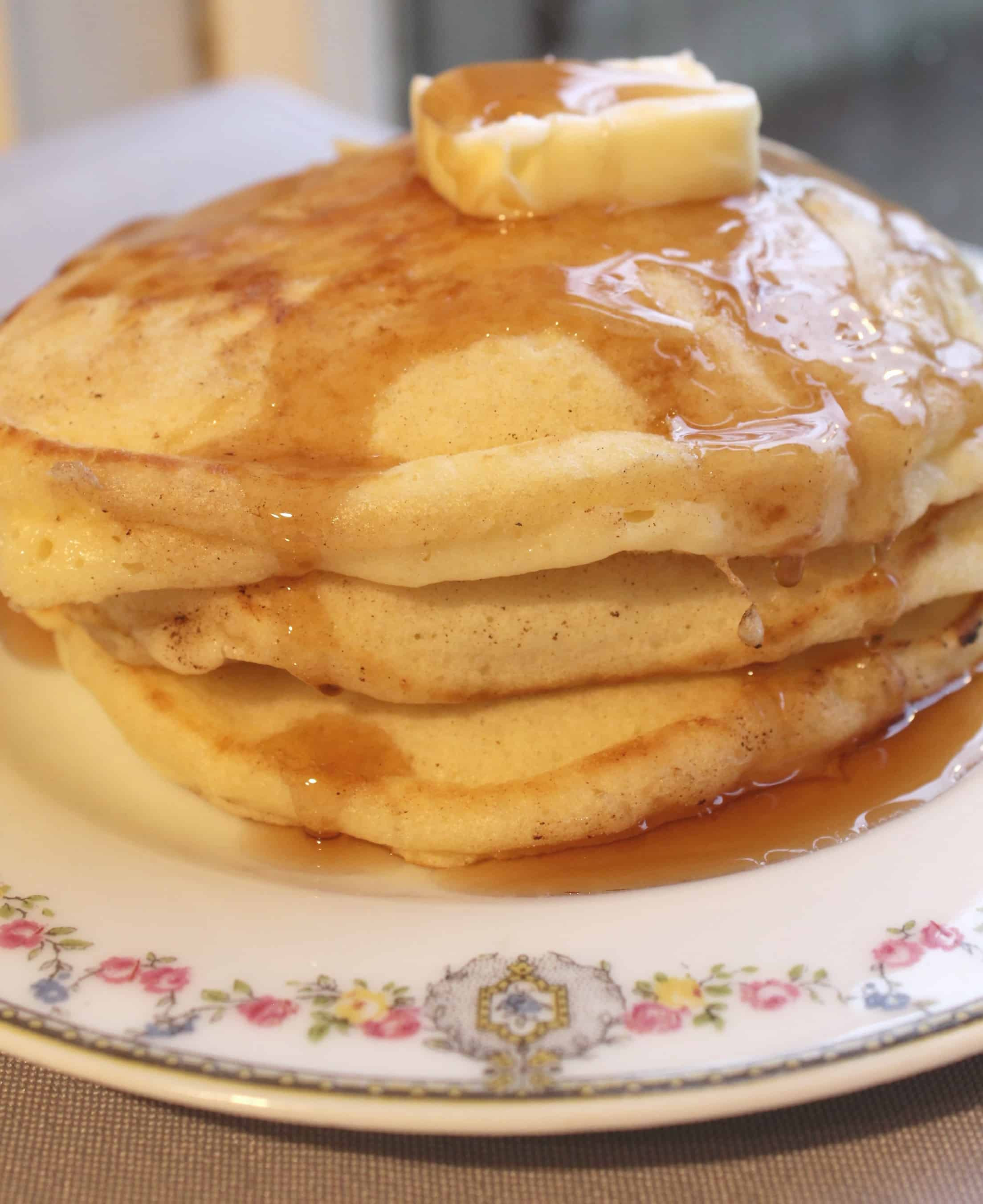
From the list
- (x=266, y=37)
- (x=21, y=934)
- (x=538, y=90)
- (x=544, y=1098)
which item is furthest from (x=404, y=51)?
(x=544, y=1098)

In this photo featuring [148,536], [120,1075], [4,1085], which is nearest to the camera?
[120,1075]

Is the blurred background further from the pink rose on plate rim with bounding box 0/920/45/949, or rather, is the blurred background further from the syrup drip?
the pink rose on plate rim with bounding box 0/920/45/949

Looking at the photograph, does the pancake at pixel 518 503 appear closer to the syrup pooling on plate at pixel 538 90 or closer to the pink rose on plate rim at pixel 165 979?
the syrup pooling on plate at pixel 538 90

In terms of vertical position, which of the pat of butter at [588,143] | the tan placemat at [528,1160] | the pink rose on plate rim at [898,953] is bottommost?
the tan placemat at [528,1160]

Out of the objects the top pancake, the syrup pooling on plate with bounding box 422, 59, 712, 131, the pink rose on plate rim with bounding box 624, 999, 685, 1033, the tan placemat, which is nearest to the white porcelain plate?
the pink rose on plate rim with bounding box 624, 999, 685, 1033

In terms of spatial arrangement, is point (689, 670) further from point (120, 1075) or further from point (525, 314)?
point (120, 1075)

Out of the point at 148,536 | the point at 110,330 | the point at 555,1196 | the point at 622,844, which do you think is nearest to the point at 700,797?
the point at 622,844

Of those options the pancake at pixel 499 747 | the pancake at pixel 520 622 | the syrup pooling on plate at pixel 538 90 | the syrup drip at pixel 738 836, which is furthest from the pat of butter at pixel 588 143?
the syrup drip at pixel 738 836
